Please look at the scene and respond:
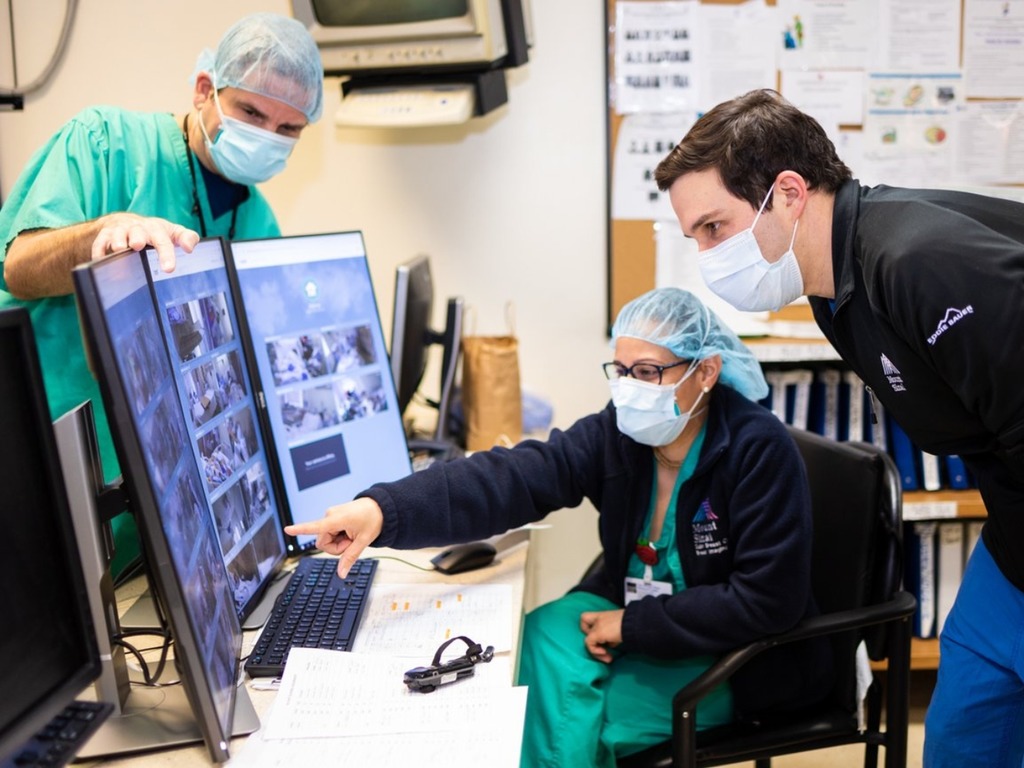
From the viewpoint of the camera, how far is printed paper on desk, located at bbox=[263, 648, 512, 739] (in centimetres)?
114

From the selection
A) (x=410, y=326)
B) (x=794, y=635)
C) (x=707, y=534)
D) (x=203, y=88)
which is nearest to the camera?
(x=794, y=635)

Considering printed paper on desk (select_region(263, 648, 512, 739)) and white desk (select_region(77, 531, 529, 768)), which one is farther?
white desk (select_region(77, 531, 529, 768))

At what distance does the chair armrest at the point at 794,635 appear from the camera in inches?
57.0

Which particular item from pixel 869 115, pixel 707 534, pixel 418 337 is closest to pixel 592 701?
pixel 707 534

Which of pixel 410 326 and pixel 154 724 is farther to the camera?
pixel 410 326

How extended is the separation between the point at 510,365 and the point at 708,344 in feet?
2.60

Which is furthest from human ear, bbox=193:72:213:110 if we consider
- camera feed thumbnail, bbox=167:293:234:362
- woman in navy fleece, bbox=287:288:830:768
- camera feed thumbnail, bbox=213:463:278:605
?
woman in navy fleece, bbox=287:288:830:768

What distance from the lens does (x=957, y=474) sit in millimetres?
2529

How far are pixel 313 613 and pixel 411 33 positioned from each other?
4.91 ft

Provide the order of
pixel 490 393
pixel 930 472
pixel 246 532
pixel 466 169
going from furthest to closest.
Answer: pixel 466 169, pixel 930 472, pixel 490 393, pixel 246 532

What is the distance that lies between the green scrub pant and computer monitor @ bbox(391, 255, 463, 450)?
29.1 inches

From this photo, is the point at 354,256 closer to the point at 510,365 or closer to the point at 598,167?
the point at 510,365

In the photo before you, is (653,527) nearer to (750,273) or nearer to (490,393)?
(750,273)

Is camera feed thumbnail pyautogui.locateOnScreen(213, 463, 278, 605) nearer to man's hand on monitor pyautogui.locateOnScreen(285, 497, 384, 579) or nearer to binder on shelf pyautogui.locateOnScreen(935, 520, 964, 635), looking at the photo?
man's hand on monitor pyautogui.locateOnScreen(285, 497, 384, 579)
